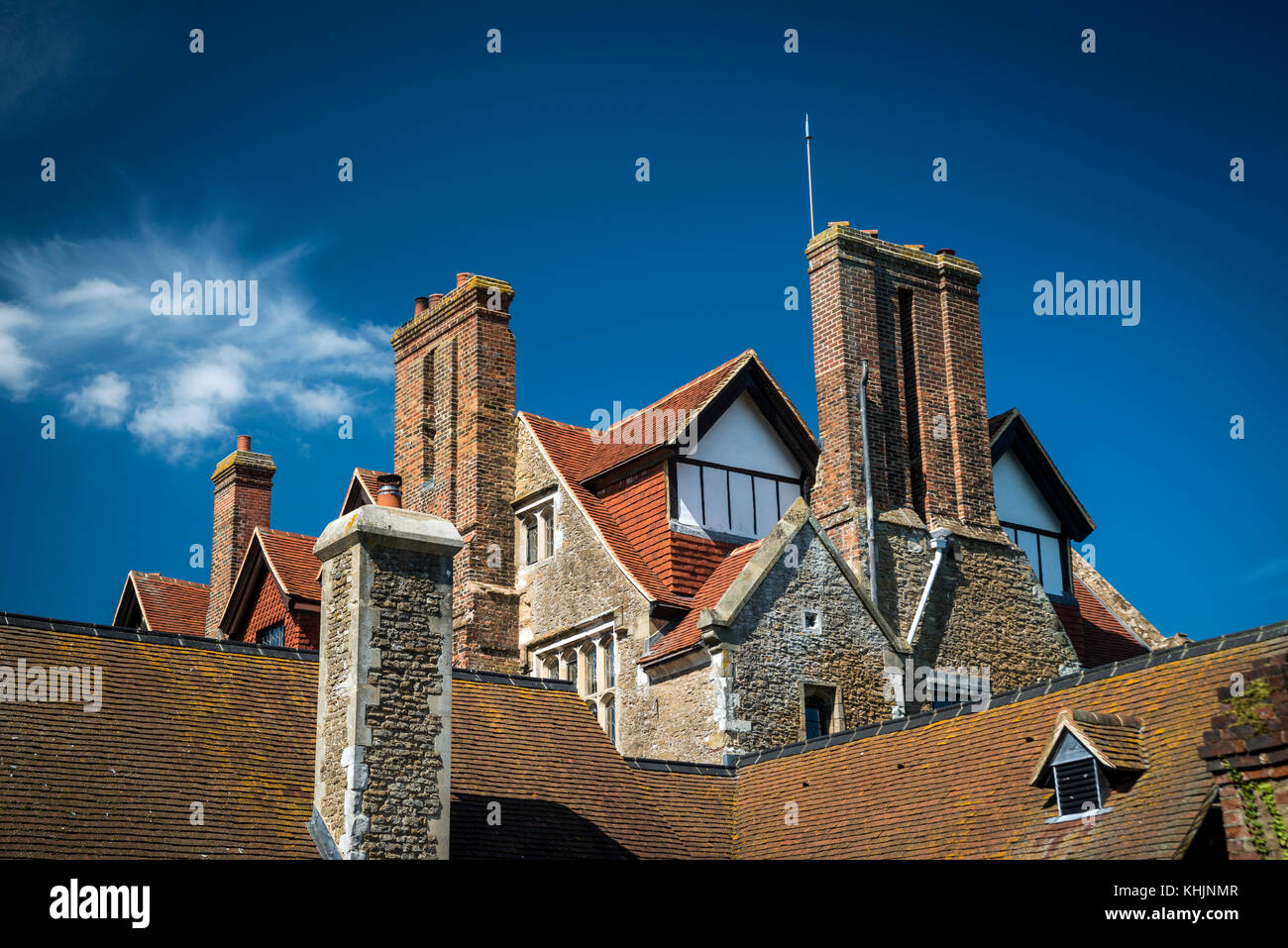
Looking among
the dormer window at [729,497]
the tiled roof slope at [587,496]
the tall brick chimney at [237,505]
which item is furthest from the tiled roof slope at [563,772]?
the tall brick chimney at [237,505]

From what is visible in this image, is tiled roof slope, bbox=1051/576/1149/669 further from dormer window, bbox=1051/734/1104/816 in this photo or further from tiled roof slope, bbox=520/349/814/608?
dormer window, bbox=1051/734/1104/816

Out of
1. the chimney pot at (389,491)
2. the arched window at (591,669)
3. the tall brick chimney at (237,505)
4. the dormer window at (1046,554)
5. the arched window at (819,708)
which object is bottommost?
the arched window at (819,708)

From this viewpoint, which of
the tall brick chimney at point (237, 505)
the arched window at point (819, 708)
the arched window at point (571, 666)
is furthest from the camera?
the tall brick chimney at point (237, 505)

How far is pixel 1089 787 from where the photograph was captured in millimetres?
15656

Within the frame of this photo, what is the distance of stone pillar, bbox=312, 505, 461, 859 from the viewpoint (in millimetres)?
15781

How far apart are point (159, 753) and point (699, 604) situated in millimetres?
9176

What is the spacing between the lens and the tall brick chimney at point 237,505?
31969 mm

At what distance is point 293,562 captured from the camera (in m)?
27.5

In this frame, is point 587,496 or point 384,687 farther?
point 587,496

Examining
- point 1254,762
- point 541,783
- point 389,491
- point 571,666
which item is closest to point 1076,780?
point 1254,762

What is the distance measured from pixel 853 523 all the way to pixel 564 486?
478 centimetres

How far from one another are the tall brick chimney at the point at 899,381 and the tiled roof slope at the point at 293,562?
346 inches

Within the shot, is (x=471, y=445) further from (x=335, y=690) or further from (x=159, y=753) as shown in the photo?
(x=159, y=753)

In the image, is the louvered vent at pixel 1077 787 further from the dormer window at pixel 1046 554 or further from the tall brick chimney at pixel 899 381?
the dormer window at pixel 1046 554
